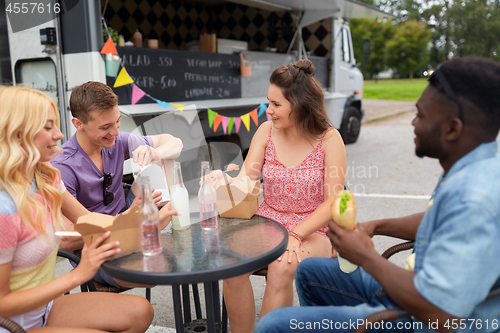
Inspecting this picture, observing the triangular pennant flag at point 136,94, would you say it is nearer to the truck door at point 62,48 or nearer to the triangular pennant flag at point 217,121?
the truck door at point 62,48

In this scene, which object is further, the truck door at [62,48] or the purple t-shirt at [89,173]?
the truck door at [62,48]

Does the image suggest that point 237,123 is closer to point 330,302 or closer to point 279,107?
point 279,107

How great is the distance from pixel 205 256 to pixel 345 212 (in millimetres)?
533

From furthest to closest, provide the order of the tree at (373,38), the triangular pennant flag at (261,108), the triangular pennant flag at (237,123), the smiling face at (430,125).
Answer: the tree at (373,38), the triangular pennant flag at (261,108), the triangular pennant flag at (237,123), the smiling face at (430,125)

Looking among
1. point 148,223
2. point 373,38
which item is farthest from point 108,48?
point 373,38

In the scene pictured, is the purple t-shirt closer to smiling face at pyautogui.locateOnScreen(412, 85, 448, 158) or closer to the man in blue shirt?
the man in blue shirt

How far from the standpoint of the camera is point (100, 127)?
212 cm

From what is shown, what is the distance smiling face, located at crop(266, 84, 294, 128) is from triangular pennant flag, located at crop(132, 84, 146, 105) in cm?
219

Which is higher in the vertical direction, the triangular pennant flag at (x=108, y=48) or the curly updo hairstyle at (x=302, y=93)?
the triangular pennant flag at (x=108, y=48)

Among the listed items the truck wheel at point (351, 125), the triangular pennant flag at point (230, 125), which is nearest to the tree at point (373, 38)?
the truck wheel at point (351, 125)

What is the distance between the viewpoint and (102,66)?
358 cm

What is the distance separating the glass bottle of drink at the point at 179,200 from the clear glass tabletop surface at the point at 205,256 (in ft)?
0.12

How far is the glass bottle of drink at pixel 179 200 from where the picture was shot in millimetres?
1759

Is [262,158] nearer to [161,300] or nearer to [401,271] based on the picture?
[161,300]
